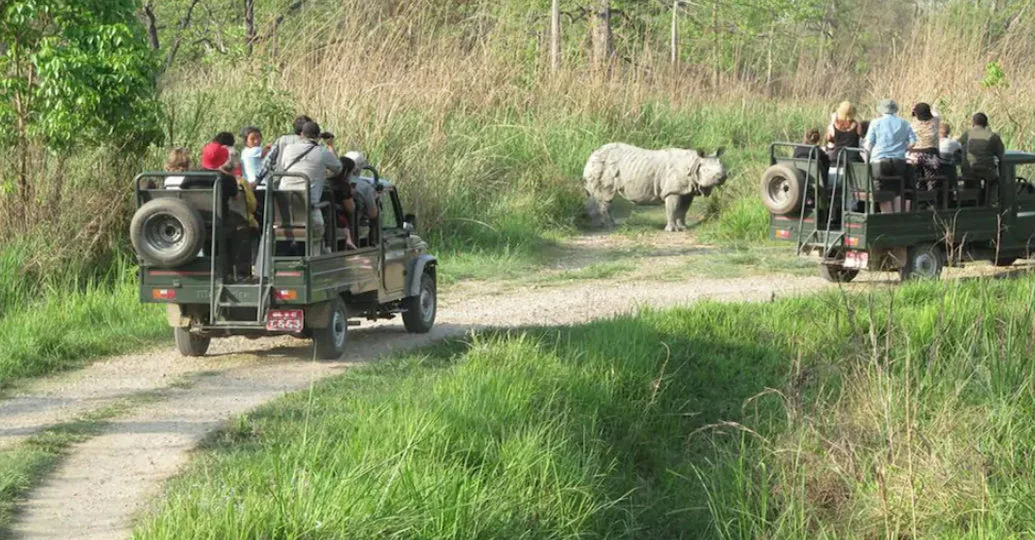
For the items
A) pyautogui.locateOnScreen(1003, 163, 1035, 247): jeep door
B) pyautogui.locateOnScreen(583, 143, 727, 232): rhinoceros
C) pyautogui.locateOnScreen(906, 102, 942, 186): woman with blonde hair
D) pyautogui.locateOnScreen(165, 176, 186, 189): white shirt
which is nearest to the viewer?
pyautogui.locateOnScreen(165, 176, 186, 189): white shirt

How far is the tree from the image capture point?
1286cm

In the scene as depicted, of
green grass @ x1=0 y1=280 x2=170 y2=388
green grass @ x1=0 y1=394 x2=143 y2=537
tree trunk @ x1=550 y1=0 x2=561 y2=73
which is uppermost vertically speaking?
tree trunk @ x1=550 y1=0 x2=561 y2=73

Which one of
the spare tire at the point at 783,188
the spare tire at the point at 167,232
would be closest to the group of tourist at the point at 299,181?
the spare tire at the point at 167,232

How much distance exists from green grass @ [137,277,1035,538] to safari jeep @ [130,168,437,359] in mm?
761

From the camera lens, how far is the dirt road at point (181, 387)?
7254 millimetres

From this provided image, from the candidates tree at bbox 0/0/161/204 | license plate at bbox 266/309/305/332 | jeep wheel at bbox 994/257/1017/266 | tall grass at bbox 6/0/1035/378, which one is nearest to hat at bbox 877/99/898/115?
jeep wheel at bbox 994/257/1017/266

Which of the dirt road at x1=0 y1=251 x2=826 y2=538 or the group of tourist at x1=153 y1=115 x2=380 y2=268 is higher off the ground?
the group of tourist at x1=153 y1=115 x2=380 y2=268

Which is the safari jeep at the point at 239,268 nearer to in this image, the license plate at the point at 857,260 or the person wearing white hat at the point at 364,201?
the person wearing white hat at the point at 364,201

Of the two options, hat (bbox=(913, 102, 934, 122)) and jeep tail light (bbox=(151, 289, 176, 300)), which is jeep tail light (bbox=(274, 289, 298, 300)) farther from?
hat (bbox=(913, 102, 934, 122))

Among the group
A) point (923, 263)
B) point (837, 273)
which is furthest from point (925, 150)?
point (837, 273)

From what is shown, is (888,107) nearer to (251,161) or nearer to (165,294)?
(251,161)

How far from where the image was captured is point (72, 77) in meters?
12.8

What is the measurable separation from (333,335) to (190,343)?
1.10 meters

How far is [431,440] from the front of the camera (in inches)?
294
